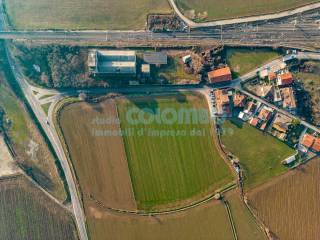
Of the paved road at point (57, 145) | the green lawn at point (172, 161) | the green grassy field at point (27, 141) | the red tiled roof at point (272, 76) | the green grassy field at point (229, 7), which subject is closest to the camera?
the red tiled roof at point (272, 76)

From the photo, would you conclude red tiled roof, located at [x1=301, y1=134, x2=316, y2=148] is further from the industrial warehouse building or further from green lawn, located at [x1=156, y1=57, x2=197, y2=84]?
the industrial warehouse building

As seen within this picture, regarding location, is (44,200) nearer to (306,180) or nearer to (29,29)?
(29,29)

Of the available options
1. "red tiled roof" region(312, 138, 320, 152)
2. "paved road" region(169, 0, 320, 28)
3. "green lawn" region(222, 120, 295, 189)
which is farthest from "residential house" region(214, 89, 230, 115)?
"red tiled roof" region(312, 138, 320, 152)

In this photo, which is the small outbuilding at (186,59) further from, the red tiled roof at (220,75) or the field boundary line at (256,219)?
the field boundary line at (256,219)

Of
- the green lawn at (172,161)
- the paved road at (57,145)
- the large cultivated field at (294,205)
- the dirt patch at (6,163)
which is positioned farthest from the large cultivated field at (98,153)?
the large cultivated field at (294,205)

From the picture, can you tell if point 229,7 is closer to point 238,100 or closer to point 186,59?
point 186,59

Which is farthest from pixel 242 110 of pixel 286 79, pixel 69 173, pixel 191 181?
pixel 69 173

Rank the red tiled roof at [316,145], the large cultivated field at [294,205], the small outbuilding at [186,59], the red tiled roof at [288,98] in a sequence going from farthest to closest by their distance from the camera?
the small outbuilding at [186,59] < the large cultivated field at [294,205] < the red tiled roof at [288,98] < the red tiled roof at [316,145]

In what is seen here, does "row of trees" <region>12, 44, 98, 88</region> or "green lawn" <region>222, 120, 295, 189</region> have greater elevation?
"row of trees" <region>12, 44, 98, 88</region>
